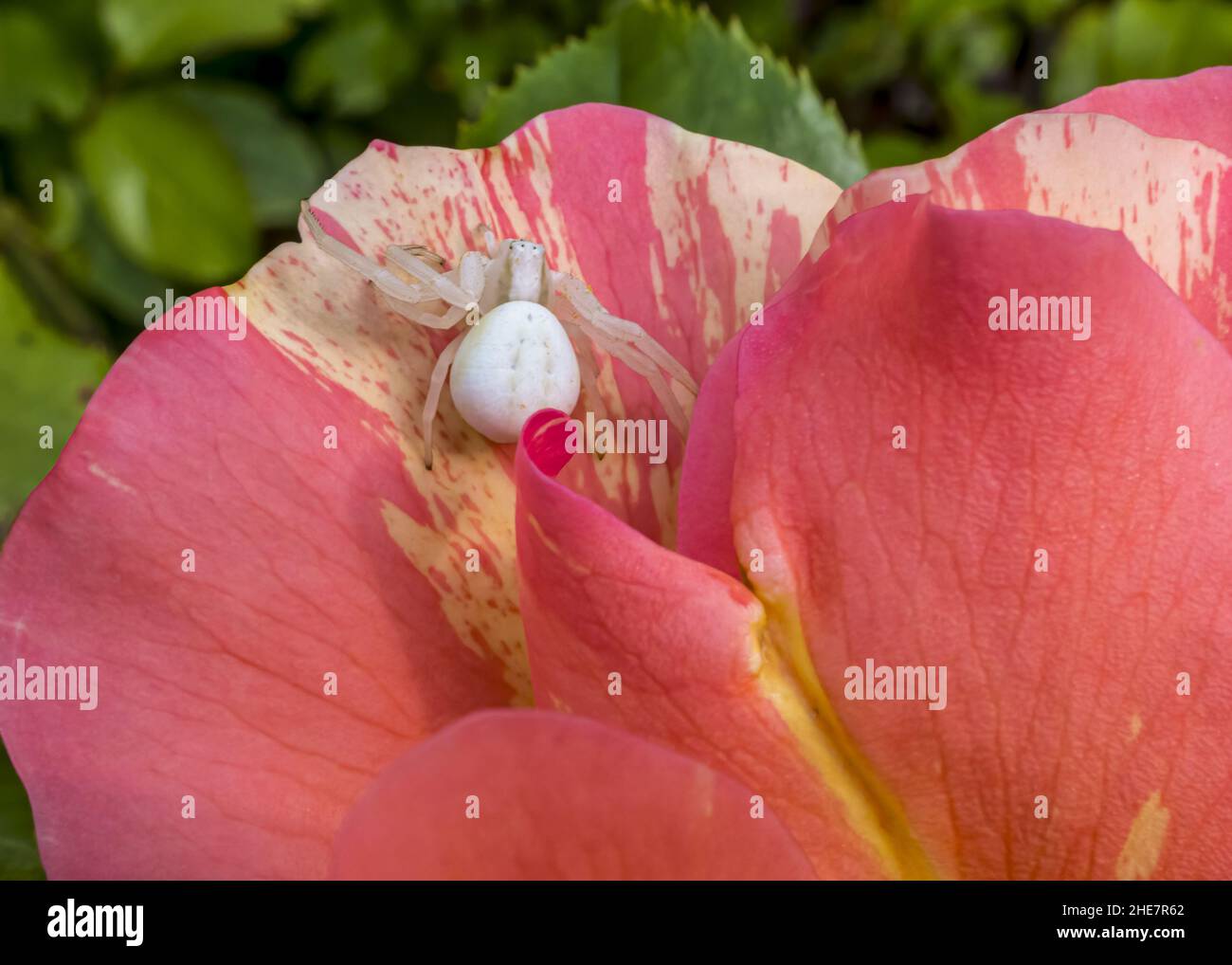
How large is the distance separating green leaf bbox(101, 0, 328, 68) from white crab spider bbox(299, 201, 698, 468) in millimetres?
422

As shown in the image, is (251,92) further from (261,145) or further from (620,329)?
(620,329)

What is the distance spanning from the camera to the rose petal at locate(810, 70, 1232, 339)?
0.23 m

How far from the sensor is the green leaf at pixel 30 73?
0.64 metres

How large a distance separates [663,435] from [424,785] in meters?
0.11

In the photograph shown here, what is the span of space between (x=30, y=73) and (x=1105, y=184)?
1.90ft

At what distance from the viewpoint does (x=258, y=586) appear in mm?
224

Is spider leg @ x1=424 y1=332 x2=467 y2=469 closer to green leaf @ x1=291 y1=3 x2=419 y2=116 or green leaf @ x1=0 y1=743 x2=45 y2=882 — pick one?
green leaf @ x1=0 y1=743 x2=45 y2=882

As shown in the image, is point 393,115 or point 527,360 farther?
point 393,115

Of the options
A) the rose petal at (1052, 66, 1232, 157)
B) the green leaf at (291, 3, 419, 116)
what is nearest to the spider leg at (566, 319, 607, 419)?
the rose petal at (1052, 66, 1232, 157)

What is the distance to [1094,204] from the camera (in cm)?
23

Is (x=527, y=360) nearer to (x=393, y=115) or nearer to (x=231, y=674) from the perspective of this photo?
(x=231, y=674)
